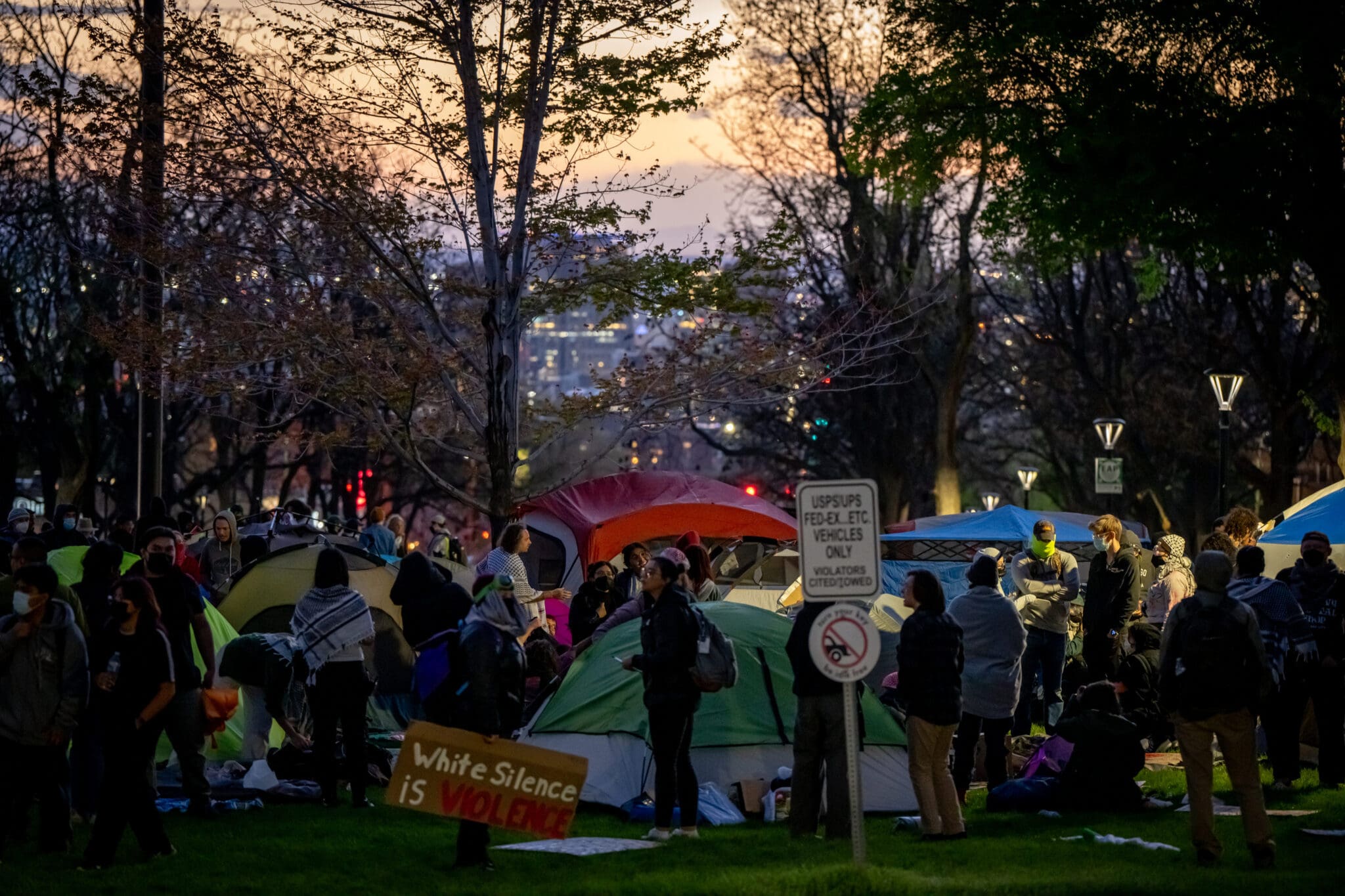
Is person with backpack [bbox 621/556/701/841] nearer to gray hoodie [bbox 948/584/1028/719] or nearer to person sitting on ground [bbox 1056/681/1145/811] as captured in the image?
gray hoodie [bbox 948/584/1028/719]

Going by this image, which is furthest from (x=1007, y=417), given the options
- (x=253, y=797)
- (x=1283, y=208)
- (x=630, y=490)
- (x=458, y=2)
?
(x=253, y=797)

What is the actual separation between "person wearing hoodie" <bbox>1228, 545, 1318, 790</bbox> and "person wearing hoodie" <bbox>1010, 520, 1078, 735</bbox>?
2271 mm

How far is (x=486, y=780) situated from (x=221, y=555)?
1066cm

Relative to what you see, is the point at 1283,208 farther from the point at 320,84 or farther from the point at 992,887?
the point at 992,887

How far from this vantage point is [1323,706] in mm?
12414

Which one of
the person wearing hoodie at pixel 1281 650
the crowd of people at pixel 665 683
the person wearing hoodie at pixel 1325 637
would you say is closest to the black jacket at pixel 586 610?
the crowd of people at pixel 665 683

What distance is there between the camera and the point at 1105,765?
11688 mm

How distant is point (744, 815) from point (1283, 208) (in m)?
12.1

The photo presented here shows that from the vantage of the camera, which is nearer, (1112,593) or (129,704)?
(129,704)

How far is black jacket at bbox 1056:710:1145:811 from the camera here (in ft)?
38.2

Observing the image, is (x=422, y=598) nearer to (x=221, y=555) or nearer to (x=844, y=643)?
(x=844, y=643)

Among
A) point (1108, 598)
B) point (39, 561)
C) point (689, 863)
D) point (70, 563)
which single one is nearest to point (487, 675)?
point (689, 863)

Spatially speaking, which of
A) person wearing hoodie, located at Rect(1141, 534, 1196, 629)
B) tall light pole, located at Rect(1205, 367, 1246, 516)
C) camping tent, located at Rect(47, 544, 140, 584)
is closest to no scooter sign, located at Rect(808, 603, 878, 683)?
person wearing hoodie, located at Rect(1141, 534, 1196, 629)

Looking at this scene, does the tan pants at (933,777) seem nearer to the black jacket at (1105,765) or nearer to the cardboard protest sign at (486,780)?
the black jacket at (1105,765)
